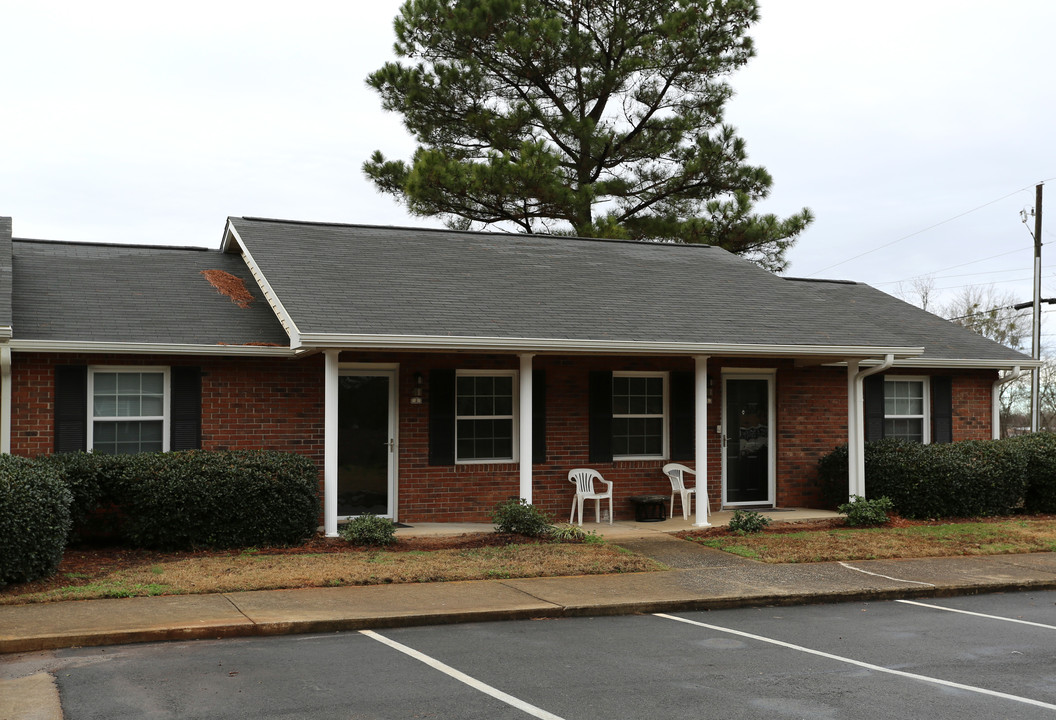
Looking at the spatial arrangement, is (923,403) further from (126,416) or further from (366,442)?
(126,416)

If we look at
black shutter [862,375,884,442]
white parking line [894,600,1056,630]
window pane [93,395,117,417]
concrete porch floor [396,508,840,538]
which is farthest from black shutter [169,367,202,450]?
black shutter [862,375,884,442]

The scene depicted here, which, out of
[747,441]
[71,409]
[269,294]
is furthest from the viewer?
[747,441]

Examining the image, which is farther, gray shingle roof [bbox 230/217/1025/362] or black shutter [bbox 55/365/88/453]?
gray shingle roof [bbox 230/217/1025/362]

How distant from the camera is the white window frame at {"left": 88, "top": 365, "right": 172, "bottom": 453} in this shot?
1234cm

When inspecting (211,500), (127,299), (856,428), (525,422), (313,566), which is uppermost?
(127,299)

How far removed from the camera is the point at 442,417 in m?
13.9

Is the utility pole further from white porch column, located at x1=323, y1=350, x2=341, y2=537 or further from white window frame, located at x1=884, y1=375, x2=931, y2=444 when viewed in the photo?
white porch column, located at x1=323, y1=350, x2=341, y2=537

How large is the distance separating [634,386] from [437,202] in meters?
11.2

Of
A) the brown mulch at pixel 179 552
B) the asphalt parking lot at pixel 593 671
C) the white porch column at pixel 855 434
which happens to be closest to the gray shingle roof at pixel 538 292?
the white porch column at pixel 855 434

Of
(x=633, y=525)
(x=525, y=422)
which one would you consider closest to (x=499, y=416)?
(x=525, y=422)

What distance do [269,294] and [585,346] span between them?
13.6 feet

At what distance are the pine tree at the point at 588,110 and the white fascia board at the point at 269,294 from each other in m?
9.13

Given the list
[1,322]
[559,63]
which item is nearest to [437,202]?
[559,63]

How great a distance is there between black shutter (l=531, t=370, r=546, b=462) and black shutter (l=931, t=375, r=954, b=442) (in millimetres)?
7263
